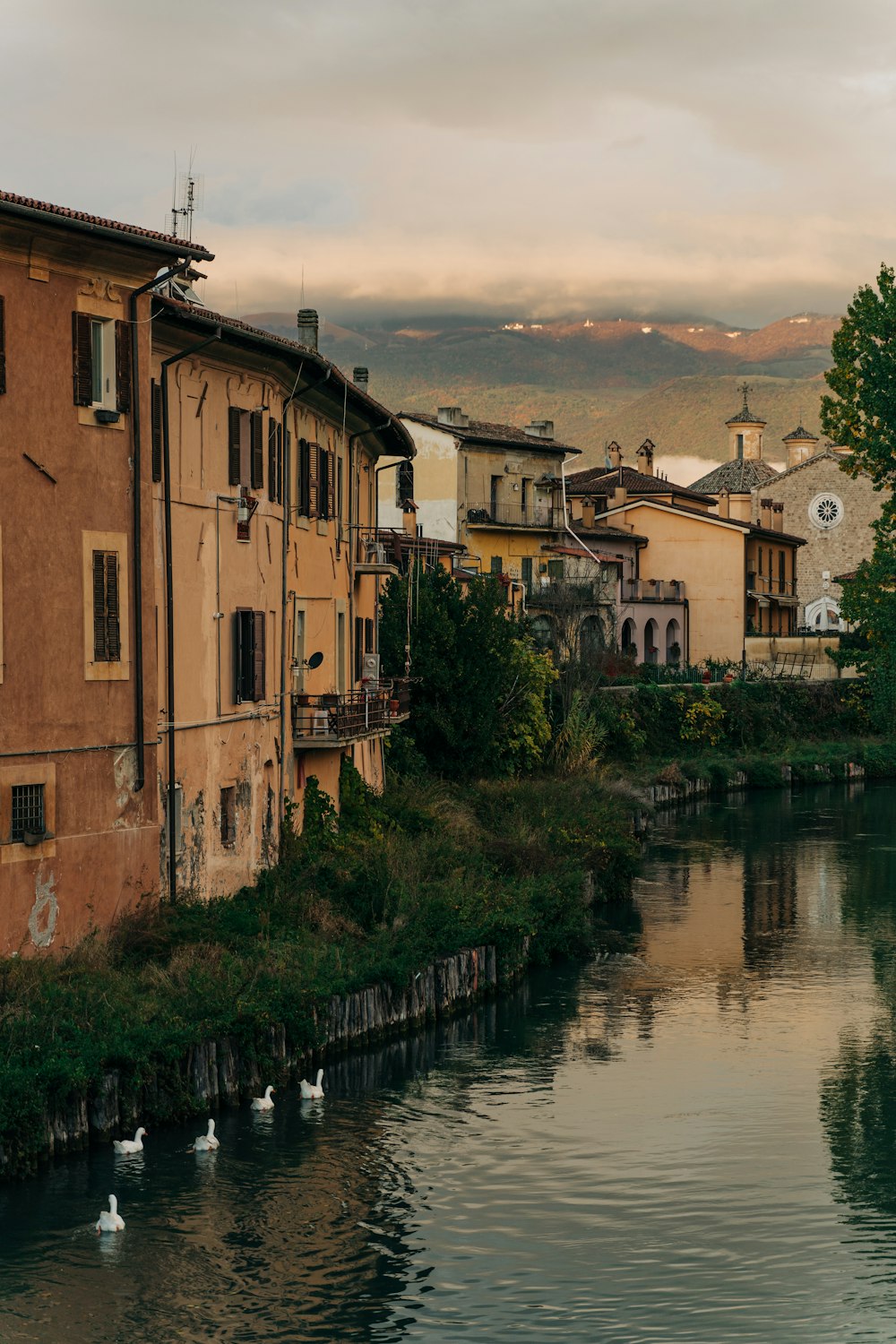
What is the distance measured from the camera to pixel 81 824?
23.7m

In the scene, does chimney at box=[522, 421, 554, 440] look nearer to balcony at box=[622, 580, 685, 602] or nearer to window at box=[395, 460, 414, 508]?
balcony at box=[622, 580, 685, 602]

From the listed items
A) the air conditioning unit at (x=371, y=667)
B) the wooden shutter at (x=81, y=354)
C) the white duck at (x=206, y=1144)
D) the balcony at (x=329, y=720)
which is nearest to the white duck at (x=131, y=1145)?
the white duck at (x=206, y=1144)

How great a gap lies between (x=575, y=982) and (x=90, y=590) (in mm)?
12993

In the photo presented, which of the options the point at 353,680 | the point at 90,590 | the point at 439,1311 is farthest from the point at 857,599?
the point at 439,1311

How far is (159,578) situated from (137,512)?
6.11 feet

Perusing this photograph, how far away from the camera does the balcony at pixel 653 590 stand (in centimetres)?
8256

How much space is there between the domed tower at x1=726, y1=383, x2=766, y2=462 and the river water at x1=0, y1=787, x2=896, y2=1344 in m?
111

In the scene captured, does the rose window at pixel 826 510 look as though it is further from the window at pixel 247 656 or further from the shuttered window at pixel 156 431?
the shuttered window at pixel 156 431

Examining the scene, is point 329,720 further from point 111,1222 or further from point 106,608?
point 111,1222

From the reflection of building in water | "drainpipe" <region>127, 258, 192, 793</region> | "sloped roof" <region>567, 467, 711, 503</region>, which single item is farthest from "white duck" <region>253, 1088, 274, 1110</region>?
"sloped roof" <region>567, 467, 711, 503</region>

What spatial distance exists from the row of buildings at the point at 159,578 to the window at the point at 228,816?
0.06 meters

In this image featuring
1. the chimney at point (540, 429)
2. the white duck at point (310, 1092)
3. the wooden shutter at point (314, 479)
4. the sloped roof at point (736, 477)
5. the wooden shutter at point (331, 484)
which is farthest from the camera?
the sloped roof at point (736, 477)

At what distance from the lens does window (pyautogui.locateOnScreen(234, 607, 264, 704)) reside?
95.8 ft

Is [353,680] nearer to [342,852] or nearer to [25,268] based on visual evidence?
[342,852]
